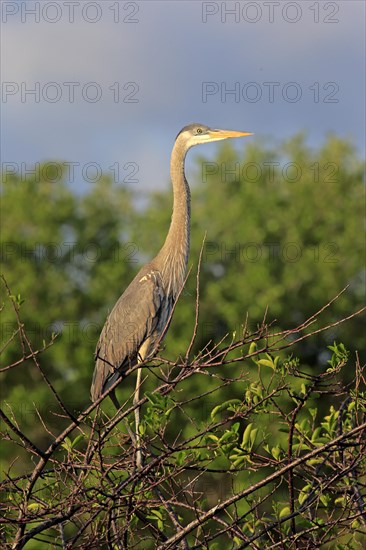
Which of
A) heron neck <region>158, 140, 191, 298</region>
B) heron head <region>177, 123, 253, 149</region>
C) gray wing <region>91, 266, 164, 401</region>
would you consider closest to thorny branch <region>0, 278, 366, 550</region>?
gray wing <region>91, 266, 164, 401</region>

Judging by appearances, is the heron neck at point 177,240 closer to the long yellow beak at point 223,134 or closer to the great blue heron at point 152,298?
the great blue heron at point 152,298

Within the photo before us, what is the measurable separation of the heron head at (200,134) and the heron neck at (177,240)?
30cm

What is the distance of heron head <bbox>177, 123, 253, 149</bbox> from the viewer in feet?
28.2

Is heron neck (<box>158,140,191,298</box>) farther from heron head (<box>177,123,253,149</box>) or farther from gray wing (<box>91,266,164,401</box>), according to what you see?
heron head (<box>177,123,253,149</box>)

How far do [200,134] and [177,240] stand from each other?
1.02 m

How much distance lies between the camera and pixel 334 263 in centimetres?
2622

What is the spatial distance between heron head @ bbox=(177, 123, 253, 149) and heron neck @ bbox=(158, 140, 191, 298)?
11.7 inches

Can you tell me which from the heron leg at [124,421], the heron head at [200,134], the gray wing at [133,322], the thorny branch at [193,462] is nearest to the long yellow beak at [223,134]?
the heron head at [200,134]

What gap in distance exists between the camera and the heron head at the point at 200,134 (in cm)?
860

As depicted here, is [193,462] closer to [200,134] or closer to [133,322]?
[133,322]

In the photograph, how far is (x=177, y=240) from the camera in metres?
8.33

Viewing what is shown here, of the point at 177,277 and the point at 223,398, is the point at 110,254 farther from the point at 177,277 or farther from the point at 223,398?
the point at 177,277

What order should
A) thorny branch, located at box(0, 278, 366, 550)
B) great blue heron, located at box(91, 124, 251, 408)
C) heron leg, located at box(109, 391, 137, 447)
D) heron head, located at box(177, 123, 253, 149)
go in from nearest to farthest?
thorny branch, located at box(0, 278, 366, 550) → heron leg, located at box(109, 391, 137, 447) → great blue heron, located at box(91, 124, 251, 408) → heron head, located at box(177, 123, 253, 149)

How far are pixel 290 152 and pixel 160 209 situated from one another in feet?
18.6
